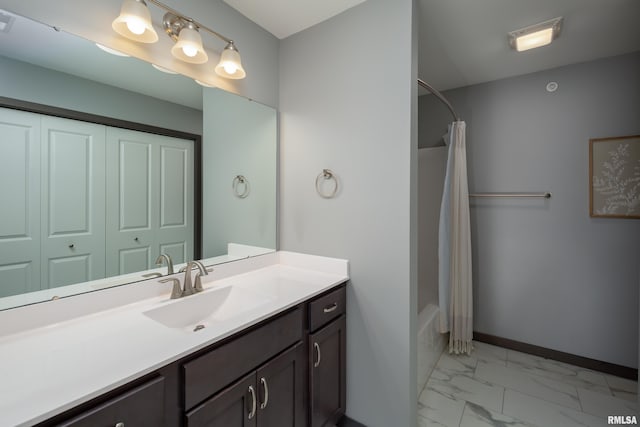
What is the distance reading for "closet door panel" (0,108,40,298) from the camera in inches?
37.8

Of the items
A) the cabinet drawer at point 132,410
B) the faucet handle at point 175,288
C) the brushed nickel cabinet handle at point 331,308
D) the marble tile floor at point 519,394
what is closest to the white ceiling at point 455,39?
the faucet handle at point 175,288

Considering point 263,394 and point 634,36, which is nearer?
point 263,394

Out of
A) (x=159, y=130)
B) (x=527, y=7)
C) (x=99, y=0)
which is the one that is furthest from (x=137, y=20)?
(x=527, y=7)

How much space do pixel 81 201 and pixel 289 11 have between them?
1501mm

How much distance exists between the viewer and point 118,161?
122 cm

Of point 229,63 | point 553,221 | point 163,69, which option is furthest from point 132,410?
point 553,221

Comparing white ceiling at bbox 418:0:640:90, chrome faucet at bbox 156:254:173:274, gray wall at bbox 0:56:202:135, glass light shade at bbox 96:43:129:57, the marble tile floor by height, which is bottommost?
the marble tile floor

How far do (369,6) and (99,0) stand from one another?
1.29 m

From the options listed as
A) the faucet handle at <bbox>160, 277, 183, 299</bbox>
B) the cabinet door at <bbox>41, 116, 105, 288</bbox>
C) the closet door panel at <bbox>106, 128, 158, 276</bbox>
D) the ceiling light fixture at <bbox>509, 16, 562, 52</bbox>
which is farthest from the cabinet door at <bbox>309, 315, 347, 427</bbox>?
the ceiling light fixture at <bbox>509, 16, 562, 52</bbox>

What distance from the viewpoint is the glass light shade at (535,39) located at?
5.81 feet

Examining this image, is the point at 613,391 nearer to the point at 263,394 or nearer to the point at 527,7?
the point at 263,394

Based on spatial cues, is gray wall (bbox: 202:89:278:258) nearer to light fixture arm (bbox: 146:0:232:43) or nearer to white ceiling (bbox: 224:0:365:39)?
light fixture arm (bbox: 146:0:232:43)

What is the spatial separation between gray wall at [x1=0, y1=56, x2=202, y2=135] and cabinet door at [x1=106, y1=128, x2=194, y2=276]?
84mm

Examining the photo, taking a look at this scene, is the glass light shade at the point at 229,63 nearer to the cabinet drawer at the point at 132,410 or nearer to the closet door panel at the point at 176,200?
the closet door panel at the point at 176,200
